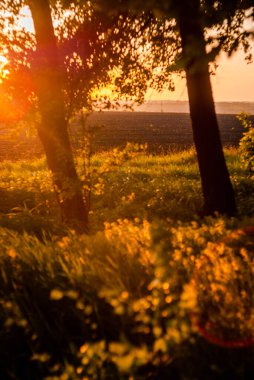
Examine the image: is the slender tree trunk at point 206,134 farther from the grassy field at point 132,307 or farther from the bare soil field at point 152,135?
the grassy field at point 132,307

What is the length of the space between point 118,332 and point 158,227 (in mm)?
869

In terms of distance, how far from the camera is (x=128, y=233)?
384 centimetres

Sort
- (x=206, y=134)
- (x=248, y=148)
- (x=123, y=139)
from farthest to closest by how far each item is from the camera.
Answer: (x=123, y=139) → (x=248, y=148) → (x=206, y=134)

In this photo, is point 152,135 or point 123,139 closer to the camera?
point 123,139

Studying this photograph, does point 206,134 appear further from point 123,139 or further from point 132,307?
point 123,139

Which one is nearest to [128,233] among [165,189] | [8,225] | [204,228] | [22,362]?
[204,228]

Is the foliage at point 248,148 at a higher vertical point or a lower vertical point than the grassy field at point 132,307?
higher

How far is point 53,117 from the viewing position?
6.91 meters

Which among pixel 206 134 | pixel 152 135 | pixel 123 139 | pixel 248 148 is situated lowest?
pixel 248 148

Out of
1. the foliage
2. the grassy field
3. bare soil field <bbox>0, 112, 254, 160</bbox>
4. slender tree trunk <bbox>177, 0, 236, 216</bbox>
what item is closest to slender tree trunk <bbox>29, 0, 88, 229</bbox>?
bare soil field <bbox>0, 112, 254, 160</bbox>

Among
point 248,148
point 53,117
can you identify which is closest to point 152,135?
point 248,148

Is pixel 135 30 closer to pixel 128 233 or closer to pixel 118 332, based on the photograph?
pixel 128 233

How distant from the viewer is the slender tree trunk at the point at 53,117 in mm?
6617

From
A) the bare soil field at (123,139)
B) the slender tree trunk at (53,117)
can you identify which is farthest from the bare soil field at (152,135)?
the slender tree trunk at (53,117)
